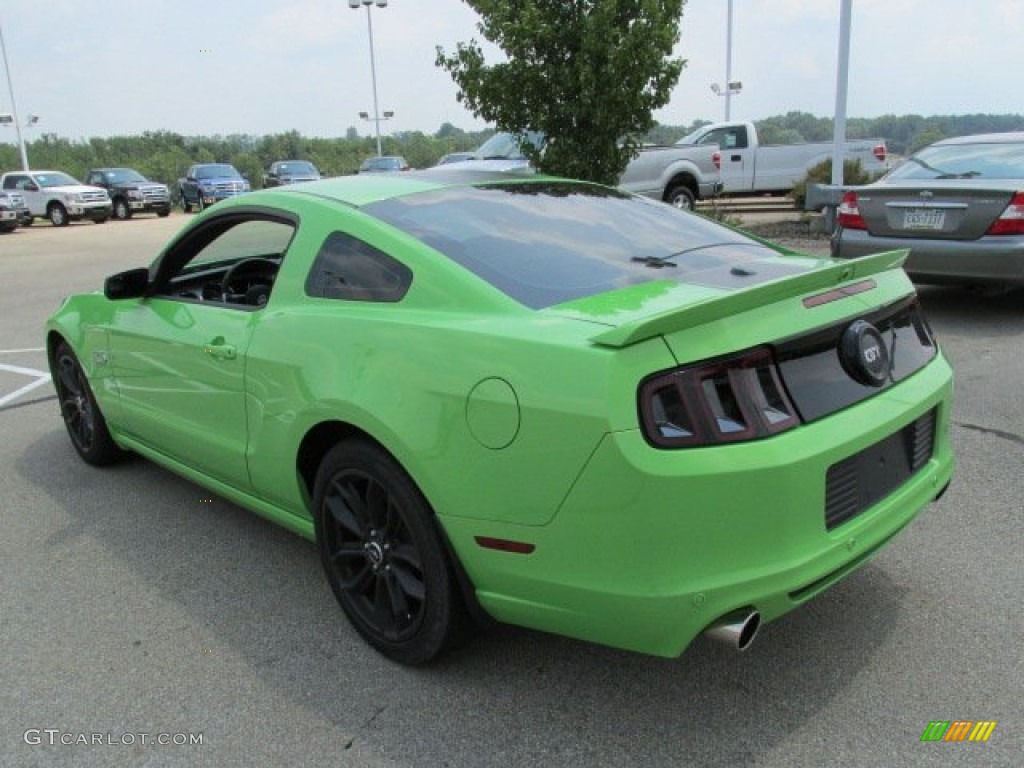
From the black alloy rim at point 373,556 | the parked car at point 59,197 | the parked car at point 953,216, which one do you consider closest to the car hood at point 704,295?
the black alloy rim at point 373,556

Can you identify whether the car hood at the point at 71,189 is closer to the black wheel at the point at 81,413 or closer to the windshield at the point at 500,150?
the windshield at the point at 500,150

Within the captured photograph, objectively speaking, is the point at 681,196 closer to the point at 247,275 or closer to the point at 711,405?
the point at 247,275

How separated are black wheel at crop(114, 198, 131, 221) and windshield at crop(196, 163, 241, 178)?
321 cm

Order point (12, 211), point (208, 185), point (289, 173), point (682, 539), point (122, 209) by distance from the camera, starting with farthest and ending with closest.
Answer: point (289, 173), point (208, 185), point (122, 209), point (12, 211), point (682, 539)

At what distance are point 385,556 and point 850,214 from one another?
6129 millimetres

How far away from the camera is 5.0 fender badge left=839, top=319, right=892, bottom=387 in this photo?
249cm

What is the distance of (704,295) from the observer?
2.60 metres

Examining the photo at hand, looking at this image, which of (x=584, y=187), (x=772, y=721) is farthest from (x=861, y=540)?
(x=584, y=187)

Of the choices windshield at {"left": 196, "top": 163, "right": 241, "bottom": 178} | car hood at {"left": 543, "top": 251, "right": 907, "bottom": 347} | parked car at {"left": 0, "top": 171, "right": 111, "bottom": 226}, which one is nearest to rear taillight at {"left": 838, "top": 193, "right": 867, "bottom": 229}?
car hood at {"left": 543, "top": 251, "right": 907, "bottom": 347}

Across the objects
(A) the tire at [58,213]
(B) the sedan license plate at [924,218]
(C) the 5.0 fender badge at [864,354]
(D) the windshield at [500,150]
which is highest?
(D) the windshield at [500,150]

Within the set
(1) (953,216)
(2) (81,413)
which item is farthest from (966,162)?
(2) (81,413)

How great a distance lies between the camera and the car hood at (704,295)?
7.18ft

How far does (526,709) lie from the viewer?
8.52ft

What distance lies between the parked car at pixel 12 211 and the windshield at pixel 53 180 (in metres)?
1.28
